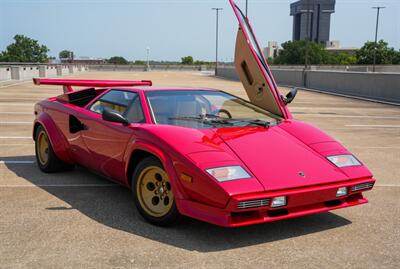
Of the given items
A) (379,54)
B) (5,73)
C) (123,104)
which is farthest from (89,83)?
(379,54)

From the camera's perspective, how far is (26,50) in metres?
118

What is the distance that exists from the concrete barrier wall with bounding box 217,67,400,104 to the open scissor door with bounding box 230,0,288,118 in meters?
14.5

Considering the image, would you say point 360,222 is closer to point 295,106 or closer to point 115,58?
point 295,106

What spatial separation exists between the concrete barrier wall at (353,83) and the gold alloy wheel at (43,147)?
15.7 meters

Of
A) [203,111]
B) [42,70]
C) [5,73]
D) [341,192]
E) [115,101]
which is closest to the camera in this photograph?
[341,192]

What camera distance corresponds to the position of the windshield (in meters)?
4.50

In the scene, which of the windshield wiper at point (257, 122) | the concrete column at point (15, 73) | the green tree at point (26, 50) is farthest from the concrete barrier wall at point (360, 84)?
the green tree at point (26, 50)

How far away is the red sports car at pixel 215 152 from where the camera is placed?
141 inches

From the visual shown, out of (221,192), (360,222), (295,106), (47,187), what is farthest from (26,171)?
(295,106)

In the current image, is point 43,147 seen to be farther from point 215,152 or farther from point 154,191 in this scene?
point 215,152

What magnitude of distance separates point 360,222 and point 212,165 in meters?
1.66

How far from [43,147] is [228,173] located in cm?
347

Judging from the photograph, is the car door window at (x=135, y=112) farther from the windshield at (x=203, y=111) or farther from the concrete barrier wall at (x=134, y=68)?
the concrete barrier wall at (x=134, y=68)

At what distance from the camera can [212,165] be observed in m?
3.62
